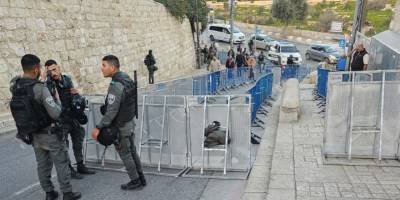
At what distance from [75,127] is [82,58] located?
908cm

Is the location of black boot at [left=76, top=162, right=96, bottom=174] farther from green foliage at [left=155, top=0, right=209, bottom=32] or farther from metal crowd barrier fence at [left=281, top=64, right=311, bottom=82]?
green foliage at [left=155, top=0, right=209, bottom=32]

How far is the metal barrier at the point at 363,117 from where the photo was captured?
606 centimetres

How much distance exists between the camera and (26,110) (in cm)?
442

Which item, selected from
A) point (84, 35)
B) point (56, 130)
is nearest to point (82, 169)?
point (56, 130)

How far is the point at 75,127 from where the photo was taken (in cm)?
557

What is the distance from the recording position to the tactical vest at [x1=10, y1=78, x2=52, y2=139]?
Result: 443 centimetres

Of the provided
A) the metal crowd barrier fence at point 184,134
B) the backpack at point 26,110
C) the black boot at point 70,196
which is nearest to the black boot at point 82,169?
the metal crowd barrier fence at point 184,134

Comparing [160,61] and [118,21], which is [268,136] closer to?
[118,21]

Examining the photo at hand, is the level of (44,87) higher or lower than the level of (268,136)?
higher

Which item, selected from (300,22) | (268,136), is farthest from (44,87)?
(300,22)

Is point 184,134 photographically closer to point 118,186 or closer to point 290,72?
point 118,186

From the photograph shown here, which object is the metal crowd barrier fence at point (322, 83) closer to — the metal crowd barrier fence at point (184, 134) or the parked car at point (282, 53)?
the metal crowd barrier fence at point (184, 134)

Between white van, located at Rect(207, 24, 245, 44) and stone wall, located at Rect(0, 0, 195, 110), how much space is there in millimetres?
19061

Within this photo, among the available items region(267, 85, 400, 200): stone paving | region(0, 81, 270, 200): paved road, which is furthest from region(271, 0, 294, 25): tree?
region(0, 81, 270, 200): paved road
